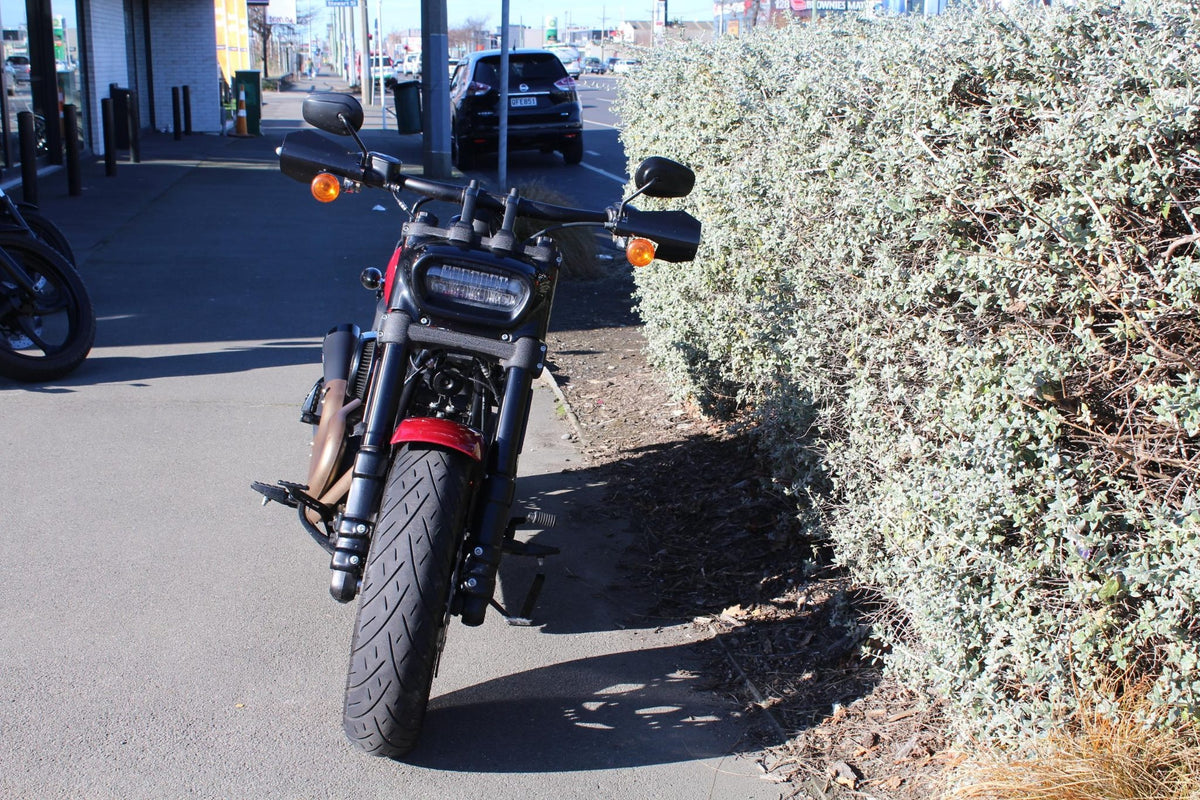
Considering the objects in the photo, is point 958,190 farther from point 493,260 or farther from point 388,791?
point 388,791

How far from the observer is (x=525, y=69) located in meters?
22.0

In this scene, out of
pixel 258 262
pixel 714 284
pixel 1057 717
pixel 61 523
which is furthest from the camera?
pixel 258 262

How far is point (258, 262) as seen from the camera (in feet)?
34.3

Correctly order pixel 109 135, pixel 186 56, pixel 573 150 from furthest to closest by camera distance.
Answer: pixel 186 56 → pixel 573 150 → pixel 109 135

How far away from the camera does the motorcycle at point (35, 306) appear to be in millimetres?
6371

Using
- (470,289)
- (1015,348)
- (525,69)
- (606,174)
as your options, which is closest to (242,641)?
(470,289)

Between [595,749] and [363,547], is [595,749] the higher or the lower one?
the lower one

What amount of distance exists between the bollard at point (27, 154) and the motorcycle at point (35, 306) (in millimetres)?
6051

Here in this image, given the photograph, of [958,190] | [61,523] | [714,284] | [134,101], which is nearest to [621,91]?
[714,284]

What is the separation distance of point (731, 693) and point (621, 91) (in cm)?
575

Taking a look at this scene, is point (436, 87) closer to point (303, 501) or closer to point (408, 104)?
point (408, 104)

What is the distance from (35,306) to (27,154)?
6659 millimetres

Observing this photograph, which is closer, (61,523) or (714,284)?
(61,523)

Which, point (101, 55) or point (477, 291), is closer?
point (477, 291)
